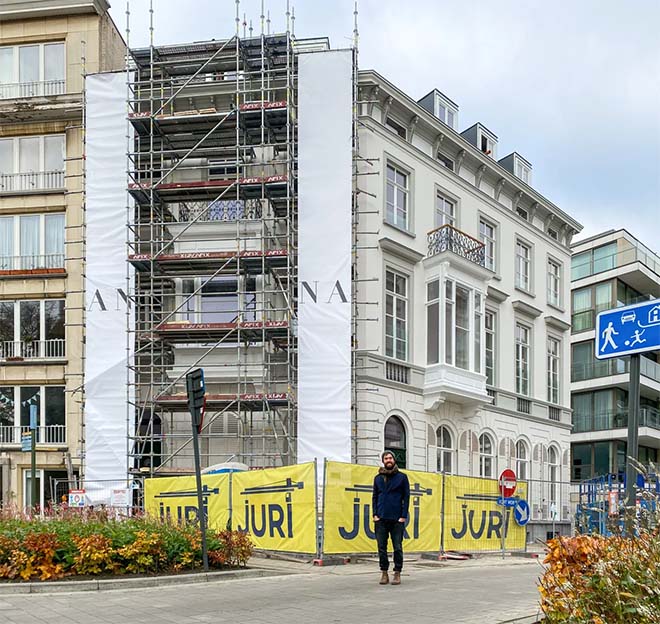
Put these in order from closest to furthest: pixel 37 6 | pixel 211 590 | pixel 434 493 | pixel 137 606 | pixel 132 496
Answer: pixel 137 606 → pixel 211 590 → pixel 434 493 → pixel 132 496 → pixel 37 6

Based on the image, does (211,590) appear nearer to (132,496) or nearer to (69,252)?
(132,496)

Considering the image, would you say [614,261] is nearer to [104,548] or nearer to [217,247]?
[217,247]

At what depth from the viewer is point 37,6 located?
31.2m

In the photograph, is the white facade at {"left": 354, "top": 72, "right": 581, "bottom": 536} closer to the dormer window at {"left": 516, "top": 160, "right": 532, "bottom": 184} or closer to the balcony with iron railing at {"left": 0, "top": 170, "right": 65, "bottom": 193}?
the dormer window at {"left": 516, "top": 160, "right": 532, "bottom": 184}

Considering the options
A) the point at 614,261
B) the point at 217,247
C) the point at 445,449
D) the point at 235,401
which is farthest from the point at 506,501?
the point at 614,261

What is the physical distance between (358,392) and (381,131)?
818 cm

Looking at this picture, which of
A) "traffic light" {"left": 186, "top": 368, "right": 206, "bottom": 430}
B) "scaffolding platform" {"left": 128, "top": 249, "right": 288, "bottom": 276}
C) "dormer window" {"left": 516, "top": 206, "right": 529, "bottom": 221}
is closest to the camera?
"traffic light" {"left": 186, "top": 368, "right": 206, "bottom": 430}

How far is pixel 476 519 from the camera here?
18.8 metres

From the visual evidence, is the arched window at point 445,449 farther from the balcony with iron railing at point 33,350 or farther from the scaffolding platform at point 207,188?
the balcony with iron railing at point 33,350

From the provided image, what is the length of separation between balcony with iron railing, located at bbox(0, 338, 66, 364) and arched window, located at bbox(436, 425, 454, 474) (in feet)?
41.1

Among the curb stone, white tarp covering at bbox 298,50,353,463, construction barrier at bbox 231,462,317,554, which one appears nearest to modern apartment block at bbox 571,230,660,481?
white tarp covering at bbox 298,50,353,463

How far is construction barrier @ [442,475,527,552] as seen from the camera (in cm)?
1808

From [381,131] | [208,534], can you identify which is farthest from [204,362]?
[208,534]

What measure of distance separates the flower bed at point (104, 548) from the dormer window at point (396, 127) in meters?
19.2
